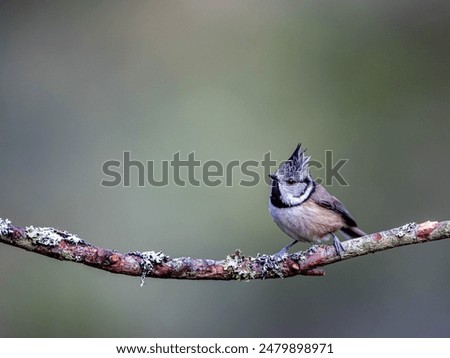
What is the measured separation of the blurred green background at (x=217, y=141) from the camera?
14.0ft

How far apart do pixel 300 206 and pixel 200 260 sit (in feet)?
3.65

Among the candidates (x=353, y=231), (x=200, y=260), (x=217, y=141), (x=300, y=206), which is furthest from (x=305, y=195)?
(x=217, y=141)

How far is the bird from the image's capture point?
3.28m

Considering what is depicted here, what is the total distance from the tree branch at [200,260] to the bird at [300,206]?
71 centimetres

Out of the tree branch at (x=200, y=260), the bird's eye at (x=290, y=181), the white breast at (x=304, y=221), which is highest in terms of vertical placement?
the bird's eye at (x=290, y=181)

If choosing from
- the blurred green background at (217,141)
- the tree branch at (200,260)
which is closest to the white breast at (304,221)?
the tree branch at (200,260)

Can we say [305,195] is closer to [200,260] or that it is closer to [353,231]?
[353,231]

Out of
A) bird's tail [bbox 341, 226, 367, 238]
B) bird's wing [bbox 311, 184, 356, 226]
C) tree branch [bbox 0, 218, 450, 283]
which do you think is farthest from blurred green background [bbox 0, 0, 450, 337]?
tree branch [bbox 0, 218, 450, 283]

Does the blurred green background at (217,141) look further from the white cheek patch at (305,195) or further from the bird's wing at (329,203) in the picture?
the white cheek patch at (305,195)

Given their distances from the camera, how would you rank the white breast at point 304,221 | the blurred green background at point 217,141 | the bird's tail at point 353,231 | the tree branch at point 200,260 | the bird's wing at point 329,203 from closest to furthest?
1. the tree branch at point 200,260
2. the white breast at point 304,221
3. the bird's wing at point 329,203
4. the bird's tail at point 353,231
5. the blurred green background at point 217,141

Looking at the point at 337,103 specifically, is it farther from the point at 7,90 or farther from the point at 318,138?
the point at 7,90

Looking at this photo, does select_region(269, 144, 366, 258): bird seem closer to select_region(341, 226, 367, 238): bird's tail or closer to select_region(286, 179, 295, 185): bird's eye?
select_region(286, 179, 295, 185): bird's eye

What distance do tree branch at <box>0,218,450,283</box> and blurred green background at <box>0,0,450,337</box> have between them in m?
1.55

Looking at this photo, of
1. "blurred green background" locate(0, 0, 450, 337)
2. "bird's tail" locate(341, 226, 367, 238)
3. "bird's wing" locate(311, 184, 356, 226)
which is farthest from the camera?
"blurred green background" locate(0, 0, 450, 337)
